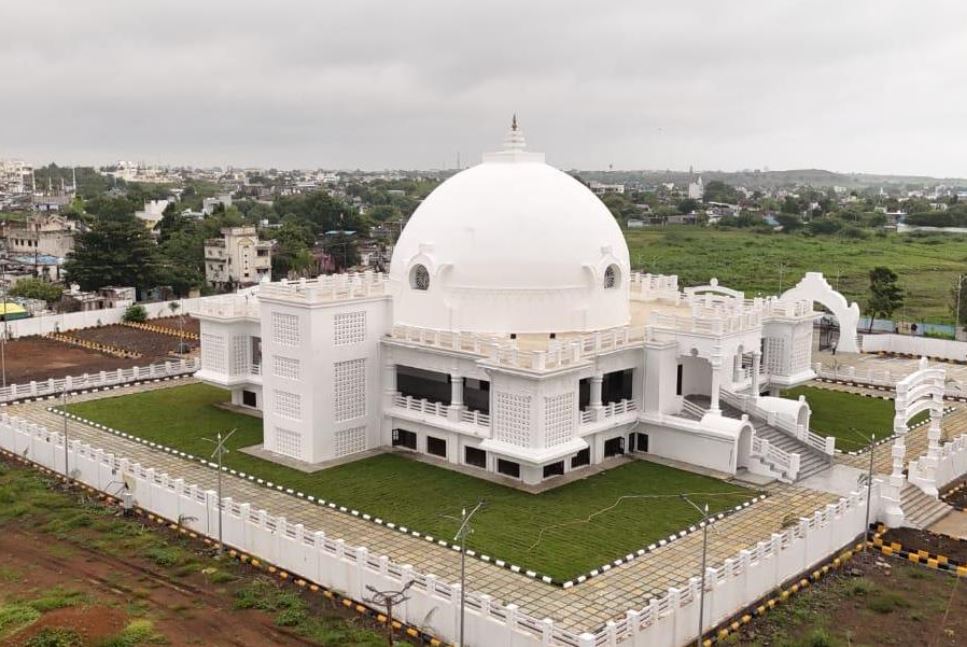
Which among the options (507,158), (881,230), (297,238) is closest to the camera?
(507,158)

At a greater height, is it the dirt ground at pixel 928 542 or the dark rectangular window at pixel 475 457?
the dark rectangular window at pixel 475 457

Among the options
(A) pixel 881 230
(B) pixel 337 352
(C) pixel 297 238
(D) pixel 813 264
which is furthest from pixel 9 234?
(A) pixel 881 230

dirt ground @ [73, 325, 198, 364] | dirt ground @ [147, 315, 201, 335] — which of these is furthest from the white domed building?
dirt ground @ [147, 315, 201, 335]

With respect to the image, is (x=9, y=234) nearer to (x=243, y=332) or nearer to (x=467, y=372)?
(x=243, y=332)

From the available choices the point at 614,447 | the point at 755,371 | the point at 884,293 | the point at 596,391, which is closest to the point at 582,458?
the point at 614,447

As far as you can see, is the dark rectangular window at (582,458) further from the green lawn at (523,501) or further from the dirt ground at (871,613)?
the dirt ground at (871,613)

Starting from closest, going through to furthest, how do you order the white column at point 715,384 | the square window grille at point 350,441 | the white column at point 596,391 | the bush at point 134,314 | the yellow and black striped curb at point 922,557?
the yellow and black striped curb at point 922,557, the white column at point 596,391, the white column at point 715,384, the square window grille at point 350,441, the bush at point 134,314

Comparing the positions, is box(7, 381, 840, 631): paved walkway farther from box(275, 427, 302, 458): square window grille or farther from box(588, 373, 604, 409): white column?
box(588, 373, 604, 409): white column

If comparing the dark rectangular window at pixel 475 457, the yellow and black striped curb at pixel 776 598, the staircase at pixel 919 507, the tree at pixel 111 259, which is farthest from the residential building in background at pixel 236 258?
the yellow and black striped curb at pixel 776 598

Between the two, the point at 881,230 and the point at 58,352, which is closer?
the point at 58,352
